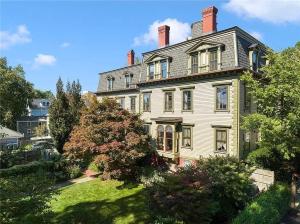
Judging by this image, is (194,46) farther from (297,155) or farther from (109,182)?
(109,182)

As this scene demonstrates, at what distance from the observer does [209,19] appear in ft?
87.0

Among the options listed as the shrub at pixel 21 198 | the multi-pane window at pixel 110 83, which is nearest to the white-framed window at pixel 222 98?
the shrub at pixel 21 198

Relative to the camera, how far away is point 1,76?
5234 centimetres

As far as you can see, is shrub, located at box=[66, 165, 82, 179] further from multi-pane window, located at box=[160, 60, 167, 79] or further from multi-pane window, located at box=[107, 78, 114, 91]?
multi-pane window, located at box=[107, 78, 114, 91]

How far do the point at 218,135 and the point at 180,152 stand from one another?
500cm

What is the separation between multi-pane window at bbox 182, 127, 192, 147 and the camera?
2705 centimetres

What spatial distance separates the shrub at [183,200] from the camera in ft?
41.9

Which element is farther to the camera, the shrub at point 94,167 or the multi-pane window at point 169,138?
the multi-pane window at point 169,138

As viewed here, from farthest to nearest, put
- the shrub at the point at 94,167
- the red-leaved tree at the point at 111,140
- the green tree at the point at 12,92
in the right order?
the green tree at the point at 12,92 < the shrub at the point at 94,167 < the red-leaved tree at the point at 111,140

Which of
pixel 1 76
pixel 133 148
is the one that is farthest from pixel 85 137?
pixel 1 76

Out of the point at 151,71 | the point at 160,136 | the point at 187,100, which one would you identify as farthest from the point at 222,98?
the point at 151,71

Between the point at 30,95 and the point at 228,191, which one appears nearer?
the point at 228,191

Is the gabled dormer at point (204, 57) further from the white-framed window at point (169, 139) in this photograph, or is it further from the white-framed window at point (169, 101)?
the white-framed window at point (169, 139)

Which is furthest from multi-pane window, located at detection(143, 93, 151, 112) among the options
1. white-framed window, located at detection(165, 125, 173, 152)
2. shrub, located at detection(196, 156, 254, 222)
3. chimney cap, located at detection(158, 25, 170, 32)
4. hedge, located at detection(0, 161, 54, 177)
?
shrub, located at detection(196, 156, 254, 222)
